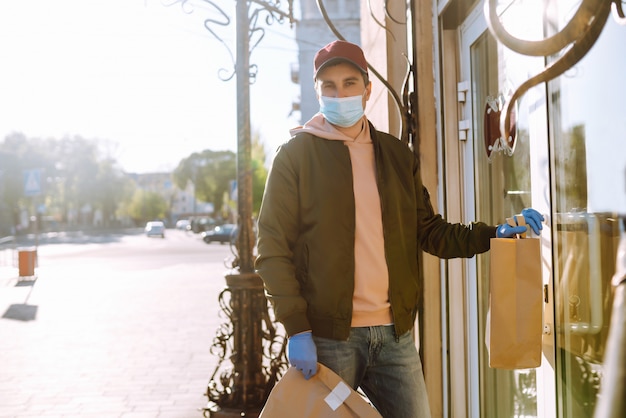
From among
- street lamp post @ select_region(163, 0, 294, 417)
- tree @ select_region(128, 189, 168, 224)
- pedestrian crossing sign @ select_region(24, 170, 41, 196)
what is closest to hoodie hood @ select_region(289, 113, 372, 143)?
street lamp post @ select_region(163, 0, 294, 417)

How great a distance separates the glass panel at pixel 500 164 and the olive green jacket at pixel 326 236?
662mm

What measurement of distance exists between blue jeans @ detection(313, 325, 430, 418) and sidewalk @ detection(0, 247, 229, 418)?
123 inches

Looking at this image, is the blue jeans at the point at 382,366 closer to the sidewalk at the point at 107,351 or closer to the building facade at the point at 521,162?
the building facade at the point at 521,162

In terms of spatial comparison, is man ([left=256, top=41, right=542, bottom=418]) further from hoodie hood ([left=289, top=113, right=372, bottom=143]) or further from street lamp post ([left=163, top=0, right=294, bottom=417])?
street lamp post ([left=163, top=0, right=294, bottom=417])

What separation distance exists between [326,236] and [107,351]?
6.00 m

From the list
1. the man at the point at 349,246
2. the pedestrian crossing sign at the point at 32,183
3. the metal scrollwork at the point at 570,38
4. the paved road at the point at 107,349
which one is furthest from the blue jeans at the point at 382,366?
the pedestrian crossing sign at the point at 32,183

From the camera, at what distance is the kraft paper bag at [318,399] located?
6.61 feet

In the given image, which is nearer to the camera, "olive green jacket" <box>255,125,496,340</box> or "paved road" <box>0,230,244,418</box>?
"olive green jacket" <box>255,125,496,340</box>

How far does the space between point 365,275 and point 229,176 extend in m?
82.4

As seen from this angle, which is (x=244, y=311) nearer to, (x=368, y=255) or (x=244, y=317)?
(x=244, y=317)

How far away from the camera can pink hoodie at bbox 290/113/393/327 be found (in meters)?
2.19

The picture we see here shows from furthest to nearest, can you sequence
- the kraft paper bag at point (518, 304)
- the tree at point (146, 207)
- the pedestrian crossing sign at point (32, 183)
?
the tree at point (146, 207) < the pedestrian crossing sign at point (32, 183) < the kraft paper bag at point (518, 304)

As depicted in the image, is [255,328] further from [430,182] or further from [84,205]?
[84,205]

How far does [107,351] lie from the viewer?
24.4 feet
